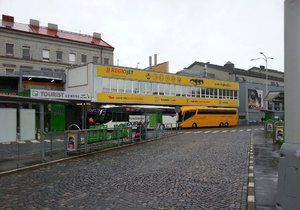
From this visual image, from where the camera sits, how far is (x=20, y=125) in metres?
14.8

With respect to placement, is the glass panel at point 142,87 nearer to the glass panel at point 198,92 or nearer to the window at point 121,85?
the window at point 121,85

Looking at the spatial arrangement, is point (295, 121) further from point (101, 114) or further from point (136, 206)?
point (101, 114)

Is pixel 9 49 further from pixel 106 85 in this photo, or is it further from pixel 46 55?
pixel 106 85

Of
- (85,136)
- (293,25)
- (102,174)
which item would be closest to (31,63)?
(85,136)

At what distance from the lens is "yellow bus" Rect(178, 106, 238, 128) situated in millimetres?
49625

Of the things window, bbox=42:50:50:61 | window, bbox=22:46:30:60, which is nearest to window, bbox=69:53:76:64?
window, bbox=42:50:50:61

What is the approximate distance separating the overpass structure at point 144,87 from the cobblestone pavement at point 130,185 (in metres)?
29.7

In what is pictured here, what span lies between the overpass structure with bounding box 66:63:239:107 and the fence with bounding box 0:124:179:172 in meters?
21.0

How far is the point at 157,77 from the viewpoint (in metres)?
52.8

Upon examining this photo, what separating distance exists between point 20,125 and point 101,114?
1007 inches

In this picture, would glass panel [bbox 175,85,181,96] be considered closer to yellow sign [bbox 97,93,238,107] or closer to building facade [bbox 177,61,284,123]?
yellow sign [bbox 97,93,238,107]

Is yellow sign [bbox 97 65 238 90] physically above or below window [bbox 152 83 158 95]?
above

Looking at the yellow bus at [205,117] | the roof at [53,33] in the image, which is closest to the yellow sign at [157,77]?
the yellow bus at [205,117]

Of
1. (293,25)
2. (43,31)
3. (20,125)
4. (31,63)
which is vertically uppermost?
(43,31)
